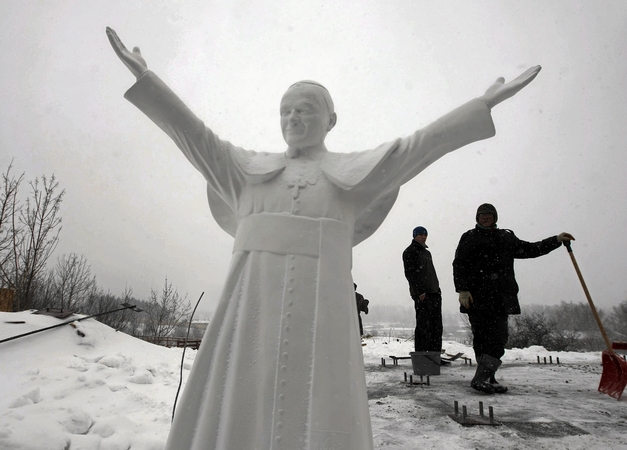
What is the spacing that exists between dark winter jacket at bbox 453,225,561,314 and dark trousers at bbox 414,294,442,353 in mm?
1265

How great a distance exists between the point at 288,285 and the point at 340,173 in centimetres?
65

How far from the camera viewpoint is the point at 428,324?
16.8 feet

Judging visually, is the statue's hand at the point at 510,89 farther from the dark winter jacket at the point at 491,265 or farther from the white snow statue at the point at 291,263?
the dark winter jacket at the point at 491,265

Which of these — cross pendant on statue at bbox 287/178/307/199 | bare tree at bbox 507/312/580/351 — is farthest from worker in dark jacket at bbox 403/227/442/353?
bare tree at bbox 507/312/580/351

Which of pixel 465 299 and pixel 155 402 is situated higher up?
pixel 465 299

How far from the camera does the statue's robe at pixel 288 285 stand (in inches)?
56.9

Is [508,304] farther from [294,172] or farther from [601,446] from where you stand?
[294,172]

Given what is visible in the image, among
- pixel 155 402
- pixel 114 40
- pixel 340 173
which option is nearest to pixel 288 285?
pixel 340 173

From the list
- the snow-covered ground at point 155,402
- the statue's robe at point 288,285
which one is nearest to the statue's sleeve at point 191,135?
the statue's robe at point 288,285

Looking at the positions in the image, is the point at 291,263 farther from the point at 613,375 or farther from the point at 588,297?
the point at 613,375

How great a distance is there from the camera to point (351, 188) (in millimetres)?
1835

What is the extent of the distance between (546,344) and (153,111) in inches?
490

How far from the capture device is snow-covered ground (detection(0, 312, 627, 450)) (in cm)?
230

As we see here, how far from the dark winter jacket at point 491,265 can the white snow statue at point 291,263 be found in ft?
7.70
